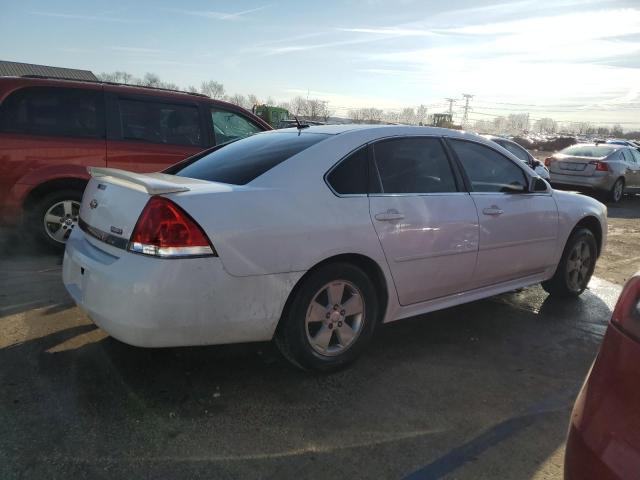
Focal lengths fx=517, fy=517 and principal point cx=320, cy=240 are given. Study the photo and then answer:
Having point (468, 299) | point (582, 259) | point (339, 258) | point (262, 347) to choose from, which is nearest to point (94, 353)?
point (262, 347)

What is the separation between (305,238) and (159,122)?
13.0 ft

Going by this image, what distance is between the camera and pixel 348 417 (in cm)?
285

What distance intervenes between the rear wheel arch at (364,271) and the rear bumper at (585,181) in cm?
1188

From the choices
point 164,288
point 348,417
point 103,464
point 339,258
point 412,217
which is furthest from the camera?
point 412,217

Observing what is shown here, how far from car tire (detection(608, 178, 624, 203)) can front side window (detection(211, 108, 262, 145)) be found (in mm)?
10786

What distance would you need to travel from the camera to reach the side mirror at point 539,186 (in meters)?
4.50

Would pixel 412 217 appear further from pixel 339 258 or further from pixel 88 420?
pixel 88 420

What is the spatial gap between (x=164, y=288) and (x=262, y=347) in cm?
124

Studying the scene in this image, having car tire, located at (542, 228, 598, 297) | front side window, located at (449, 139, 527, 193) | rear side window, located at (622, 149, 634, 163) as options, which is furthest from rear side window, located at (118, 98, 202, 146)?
rear side window, located at (622, 149, 634, 163)

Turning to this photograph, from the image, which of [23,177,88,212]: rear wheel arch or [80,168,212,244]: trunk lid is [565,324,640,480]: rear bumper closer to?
[80,168,212,244]: trunk lid

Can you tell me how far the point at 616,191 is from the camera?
13719 mm

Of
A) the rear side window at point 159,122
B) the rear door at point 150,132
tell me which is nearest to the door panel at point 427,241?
the rear door at point 150,132

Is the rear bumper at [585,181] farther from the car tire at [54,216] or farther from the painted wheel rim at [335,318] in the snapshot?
the car tire at [54,216]

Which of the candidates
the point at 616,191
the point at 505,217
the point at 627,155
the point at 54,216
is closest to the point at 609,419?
the point at 505,217
